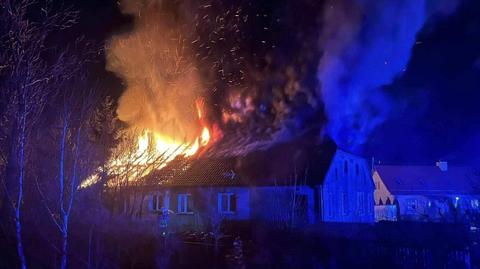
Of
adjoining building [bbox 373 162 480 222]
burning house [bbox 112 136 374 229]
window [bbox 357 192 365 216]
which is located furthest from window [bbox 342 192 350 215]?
adjoining building [bbox 373 162 480 222]

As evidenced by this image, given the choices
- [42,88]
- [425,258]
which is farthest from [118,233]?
[425,258]

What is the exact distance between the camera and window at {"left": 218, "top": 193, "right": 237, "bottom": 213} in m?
31.6

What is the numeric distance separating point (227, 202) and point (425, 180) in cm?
3449

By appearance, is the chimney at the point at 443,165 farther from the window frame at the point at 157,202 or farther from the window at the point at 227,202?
the window frame at the point at 157,202

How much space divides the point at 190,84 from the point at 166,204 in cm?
892

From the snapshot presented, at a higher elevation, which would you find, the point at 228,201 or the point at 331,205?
the point at 228,201

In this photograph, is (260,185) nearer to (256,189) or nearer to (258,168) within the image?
(256,189)

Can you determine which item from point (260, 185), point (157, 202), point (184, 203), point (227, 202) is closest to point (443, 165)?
point (260, 185)

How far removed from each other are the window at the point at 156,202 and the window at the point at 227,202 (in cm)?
515

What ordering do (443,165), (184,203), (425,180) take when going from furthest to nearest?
(443,165) < (425,180) < (184,203)

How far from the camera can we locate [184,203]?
33.7m

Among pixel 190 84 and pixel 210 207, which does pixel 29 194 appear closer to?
pixel 210 207

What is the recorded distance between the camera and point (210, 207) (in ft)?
100

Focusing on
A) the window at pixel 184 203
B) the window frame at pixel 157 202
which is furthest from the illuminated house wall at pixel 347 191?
the window frame at pixel 157 202
